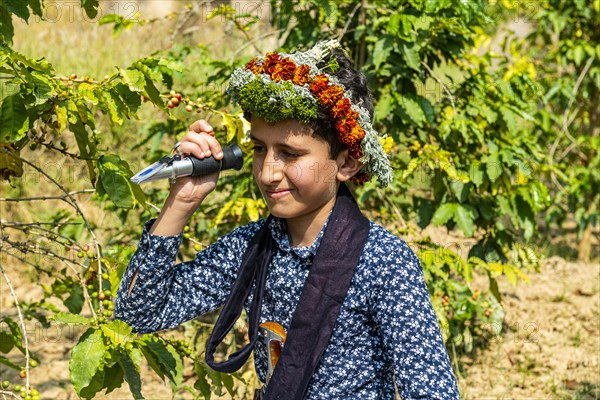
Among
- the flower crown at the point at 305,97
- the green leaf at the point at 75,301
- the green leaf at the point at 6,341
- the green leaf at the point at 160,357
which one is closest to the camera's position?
the flower crown at the point at 305,97

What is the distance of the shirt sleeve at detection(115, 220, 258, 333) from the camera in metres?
1.70

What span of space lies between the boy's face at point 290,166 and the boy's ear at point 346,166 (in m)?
0.05

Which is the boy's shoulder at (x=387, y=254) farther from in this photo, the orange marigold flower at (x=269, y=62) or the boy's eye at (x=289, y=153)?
the orange marigold flower at (x=269, y=62)

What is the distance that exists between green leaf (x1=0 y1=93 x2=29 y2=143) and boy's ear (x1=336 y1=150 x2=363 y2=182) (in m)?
0.69

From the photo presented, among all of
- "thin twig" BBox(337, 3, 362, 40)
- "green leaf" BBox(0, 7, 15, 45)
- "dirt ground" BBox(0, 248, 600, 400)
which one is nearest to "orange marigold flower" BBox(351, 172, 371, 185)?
"green leaf" BBox(0, 7, 15, 45)

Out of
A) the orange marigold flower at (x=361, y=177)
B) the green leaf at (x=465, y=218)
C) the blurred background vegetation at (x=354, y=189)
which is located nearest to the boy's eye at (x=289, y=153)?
the orange marigold flower at (x=361, y=177)

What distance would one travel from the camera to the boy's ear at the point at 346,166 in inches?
70.3

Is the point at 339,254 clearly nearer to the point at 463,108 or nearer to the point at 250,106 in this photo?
the point at 250,106

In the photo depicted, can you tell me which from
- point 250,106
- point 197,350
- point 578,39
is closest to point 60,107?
point 250,106

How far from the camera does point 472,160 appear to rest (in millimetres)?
3154

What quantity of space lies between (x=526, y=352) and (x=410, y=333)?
8.24 ft

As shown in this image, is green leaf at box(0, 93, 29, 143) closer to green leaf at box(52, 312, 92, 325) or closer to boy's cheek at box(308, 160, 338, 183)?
green leaf at box(52, 312, 92, 325)

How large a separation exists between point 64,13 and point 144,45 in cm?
157

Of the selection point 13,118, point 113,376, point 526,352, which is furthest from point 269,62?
point 526,352
